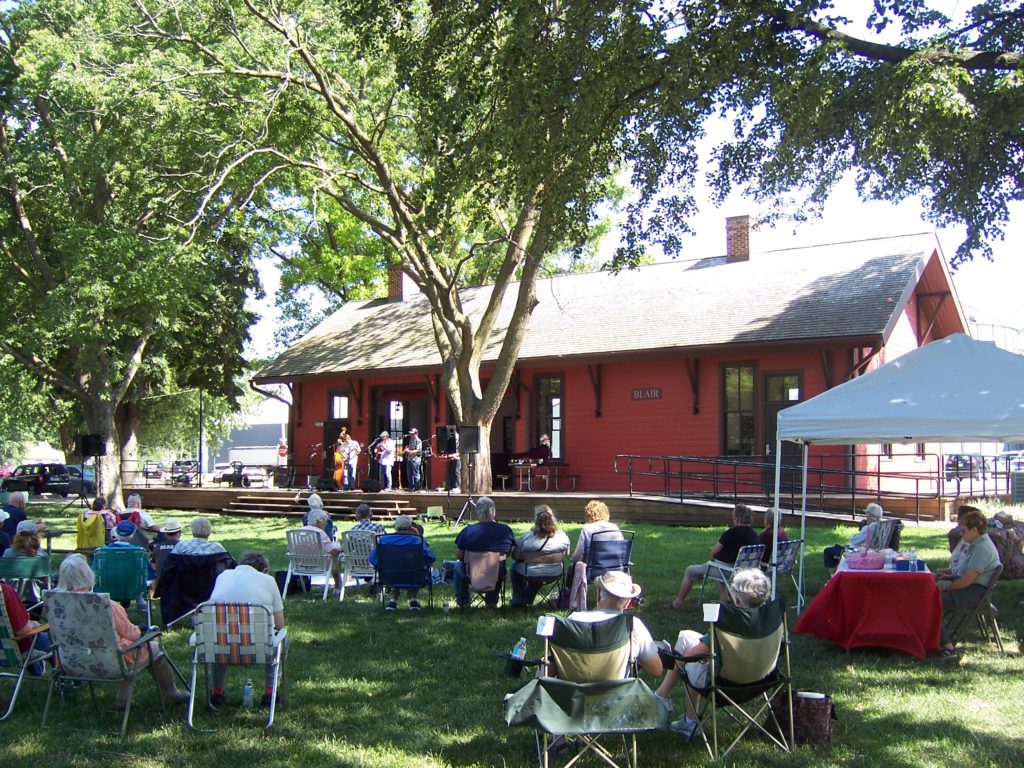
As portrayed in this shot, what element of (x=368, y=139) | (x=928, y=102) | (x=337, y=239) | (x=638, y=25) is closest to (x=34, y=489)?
(x=337, y=239)

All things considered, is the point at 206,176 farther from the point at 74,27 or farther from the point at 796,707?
the point at 796,707

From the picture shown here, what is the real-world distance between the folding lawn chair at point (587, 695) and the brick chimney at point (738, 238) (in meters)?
19.8

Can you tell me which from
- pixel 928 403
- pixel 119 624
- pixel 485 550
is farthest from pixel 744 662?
pixel 485 550

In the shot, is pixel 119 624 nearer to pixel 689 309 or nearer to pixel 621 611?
pixel 621 611

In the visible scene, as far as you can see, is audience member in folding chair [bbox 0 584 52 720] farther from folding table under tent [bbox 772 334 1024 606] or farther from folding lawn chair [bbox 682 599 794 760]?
folding table under tent [bbox 772 334 1024 606]

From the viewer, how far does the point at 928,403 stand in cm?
870

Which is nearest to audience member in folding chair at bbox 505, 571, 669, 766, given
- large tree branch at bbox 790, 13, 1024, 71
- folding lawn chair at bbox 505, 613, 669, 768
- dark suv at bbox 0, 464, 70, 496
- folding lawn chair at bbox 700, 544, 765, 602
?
folding lawn chair at bbox 505, 613, 669, 768

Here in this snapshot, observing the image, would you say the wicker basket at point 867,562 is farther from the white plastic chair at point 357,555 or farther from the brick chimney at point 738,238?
the brick chimney at point 738,238

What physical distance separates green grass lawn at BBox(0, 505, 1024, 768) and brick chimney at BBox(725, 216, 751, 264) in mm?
15475

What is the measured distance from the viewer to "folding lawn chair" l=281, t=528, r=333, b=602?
1114cm

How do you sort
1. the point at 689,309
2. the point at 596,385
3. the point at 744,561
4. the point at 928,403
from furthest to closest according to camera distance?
the point at 596,385
the point at 689,309
the point at 744,561
the point at 928,403

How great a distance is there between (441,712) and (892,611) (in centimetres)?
378

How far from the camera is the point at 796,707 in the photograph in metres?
5.89

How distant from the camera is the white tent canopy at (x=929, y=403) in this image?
332 inches
